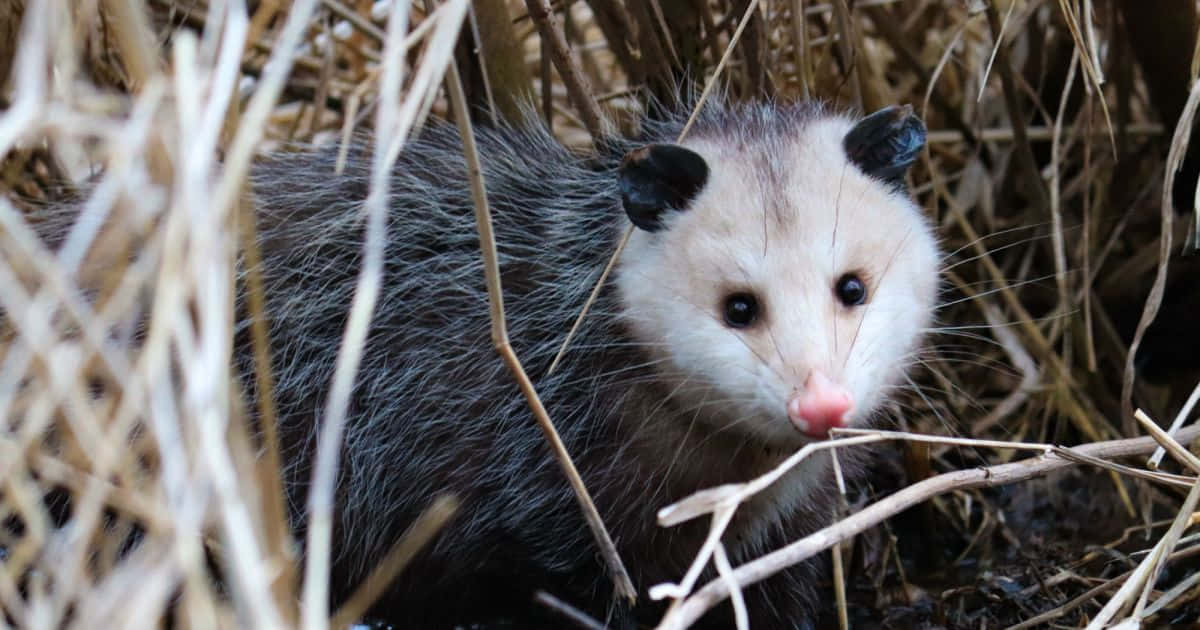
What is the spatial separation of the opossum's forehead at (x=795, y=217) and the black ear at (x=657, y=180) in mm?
28

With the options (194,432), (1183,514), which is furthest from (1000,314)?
(194,432)

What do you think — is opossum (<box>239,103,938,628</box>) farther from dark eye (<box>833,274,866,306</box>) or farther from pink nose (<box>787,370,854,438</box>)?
pink nose (<box>787,370,854,438</box>)

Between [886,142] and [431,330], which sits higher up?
[886,142]

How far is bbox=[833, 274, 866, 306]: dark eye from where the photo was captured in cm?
243

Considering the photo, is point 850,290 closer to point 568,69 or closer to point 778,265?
point 778,265

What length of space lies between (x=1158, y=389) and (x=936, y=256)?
4.92ft

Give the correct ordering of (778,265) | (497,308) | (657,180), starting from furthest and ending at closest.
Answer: (657,180), (778,265), (497,308)

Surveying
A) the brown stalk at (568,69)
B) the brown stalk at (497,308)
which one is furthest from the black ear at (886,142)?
the brown stalk at (497,308)

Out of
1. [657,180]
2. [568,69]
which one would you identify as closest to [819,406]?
[657,180]

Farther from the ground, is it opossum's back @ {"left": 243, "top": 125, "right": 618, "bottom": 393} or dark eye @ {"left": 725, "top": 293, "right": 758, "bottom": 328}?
dark eye @ {"left": 725, "top": 293, "right": 758, "bottom": 328}

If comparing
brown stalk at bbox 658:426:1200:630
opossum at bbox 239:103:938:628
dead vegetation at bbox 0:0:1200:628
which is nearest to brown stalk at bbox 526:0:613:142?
dead vegetation at bbox 0:0:1200:628

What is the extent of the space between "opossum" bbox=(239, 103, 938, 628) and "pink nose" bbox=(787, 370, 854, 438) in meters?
0.15

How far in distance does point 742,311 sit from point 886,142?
0.47 meters

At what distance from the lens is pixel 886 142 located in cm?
262
